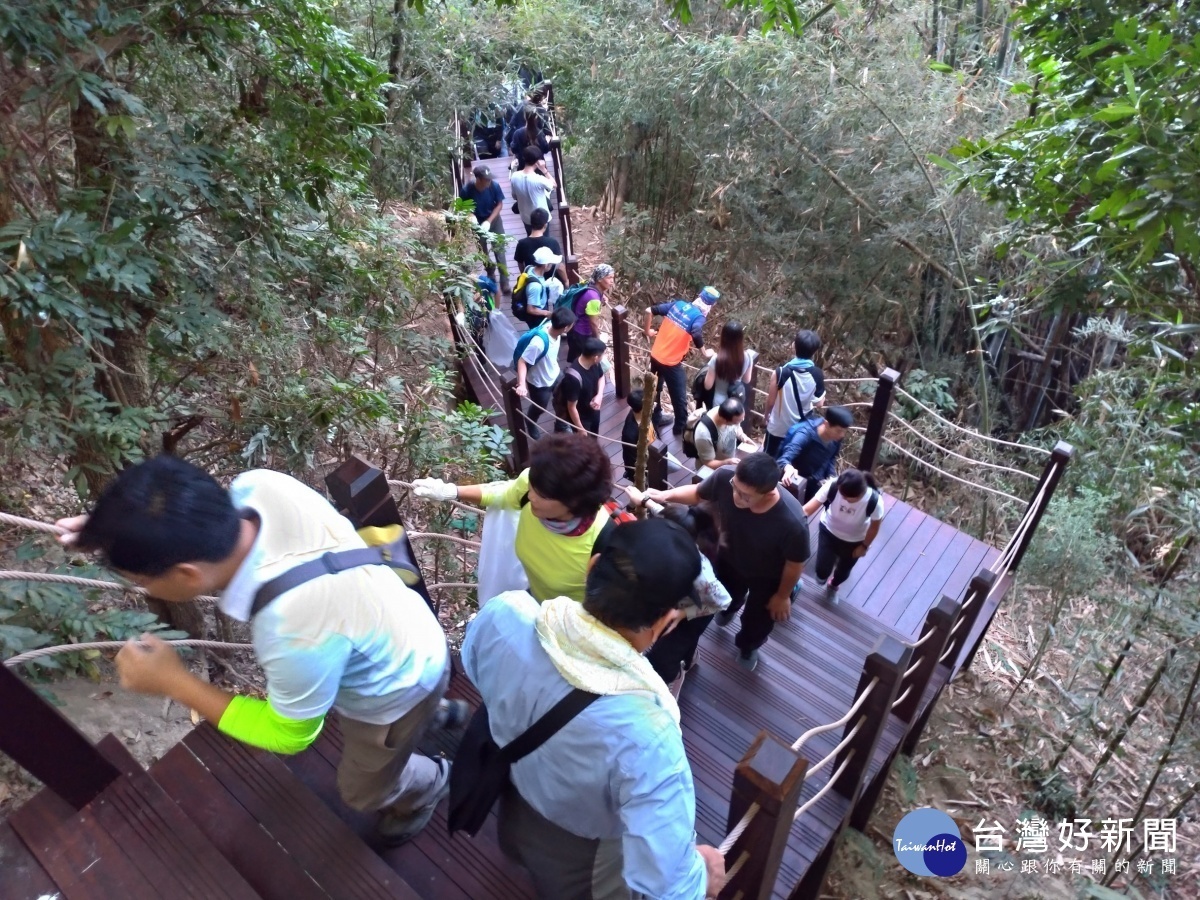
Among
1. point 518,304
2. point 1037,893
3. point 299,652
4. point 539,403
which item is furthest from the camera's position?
point 518,304

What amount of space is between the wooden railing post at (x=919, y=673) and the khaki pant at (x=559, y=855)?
1.81 m

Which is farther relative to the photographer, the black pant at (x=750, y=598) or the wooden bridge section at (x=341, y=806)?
the black pant at (x=750, y=598)

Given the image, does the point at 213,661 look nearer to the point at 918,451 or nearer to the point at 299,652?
the point at 299,652

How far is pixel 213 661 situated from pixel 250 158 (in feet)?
7.70

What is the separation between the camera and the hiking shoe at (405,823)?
2049mm

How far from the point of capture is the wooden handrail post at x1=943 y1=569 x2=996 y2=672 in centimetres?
319

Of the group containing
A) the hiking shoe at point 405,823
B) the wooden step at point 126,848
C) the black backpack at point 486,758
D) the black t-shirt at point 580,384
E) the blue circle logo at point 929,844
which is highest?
the black backpack at point 486,758

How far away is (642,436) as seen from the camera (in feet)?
9.88

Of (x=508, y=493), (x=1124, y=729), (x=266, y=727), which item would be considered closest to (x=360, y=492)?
(x=508, y=493)

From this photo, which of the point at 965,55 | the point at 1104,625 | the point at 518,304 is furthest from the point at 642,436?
the point at 965,55

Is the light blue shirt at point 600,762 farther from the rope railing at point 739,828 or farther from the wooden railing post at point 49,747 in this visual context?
the wooden railing post at point 49,747

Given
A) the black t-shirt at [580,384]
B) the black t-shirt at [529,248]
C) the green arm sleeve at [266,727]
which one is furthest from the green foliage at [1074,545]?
the green arm sleeve at [266,727]

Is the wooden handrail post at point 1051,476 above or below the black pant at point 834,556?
above

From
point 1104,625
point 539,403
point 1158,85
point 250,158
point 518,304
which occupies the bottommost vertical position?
point 1104,625
